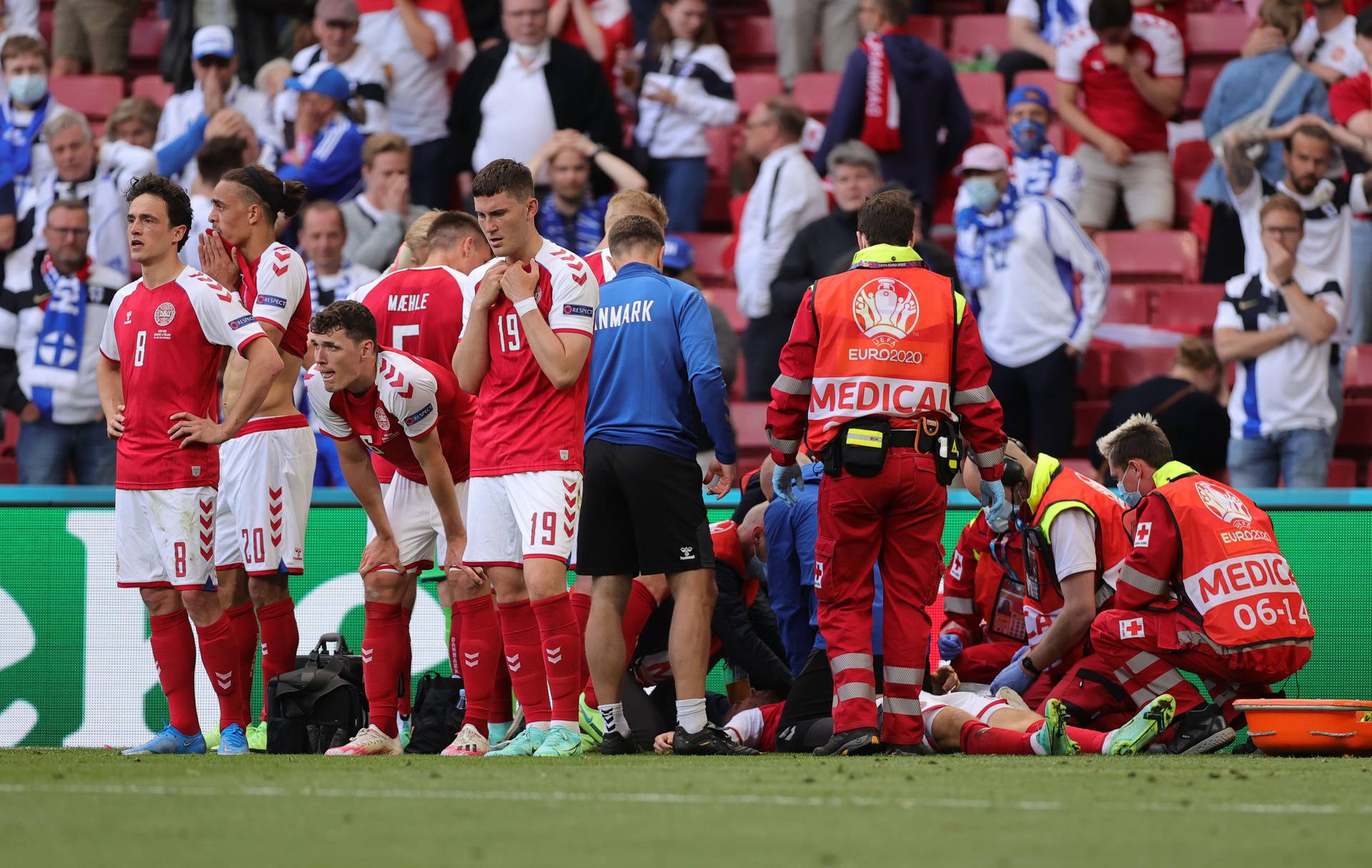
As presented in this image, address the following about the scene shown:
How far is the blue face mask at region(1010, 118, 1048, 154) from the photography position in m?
11.3

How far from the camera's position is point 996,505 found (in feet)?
23.9

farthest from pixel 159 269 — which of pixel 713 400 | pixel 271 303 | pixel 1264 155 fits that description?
pixel 1264 155

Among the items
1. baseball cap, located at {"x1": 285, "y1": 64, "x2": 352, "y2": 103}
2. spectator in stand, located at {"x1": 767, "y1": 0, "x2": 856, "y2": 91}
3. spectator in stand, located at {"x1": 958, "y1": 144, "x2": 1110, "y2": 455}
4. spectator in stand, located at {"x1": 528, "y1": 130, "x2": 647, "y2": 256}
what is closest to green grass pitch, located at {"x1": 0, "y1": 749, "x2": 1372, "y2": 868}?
spectator in stand, located at {"x1": 958, "y1": 144, "x2": 1110, "y2": 455}

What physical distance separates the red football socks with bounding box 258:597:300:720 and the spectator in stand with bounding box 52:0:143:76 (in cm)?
835

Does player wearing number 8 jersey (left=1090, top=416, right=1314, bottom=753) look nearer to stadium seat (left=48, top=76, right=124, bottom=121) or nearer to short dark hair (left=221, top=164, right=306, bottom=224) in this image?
short dark hair (left=221, top=164, right=306, bottom=224)

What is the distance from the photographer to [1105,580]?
7.97 meters

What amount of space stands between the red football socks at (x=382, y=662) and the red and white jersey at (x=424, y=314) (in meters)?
0.73

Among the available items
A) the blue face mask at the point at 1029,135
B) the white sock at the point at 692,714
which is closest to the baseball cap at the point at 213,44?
the blue face mask at the point at 1029,135

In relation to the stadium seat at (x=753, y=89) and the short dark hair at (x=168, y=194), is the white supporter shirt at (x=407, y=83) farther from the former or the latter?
the short dark hair at (x=168, y=194)

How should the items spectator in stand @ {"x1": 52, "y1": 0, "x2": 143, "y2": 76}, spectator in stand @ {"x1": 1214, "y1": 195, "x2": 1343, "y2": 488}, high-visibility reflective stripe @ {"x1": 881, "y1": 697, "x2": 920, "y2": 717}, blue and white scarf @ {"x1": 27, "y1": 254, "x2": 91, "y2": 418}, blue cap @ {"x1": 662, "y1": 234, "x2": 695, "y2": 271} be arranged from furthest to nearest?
spectator in stand @ {"x1": 52, "y1": 0, "x2": 143, "y2": 76}, blue and white scarf @ {"x1": 27, "y1": 254, "x2": 91, "y2": 418}, spectator in stand @ {"x1": 1214, "y1": 195, "x2": 1343, "y2": 488}, blue cap @ {"x1": 662, "y1": 234, "x2": 695, "y2": 271}, high-visibility reflective stripe @ {"x1": 881, "y1": 697, "x2": 920, "y2": 717}

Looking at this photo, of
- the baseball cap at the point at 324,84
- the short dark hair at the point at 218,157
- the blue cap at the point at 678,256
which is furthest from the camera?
the baseball cap at the point at 324,84

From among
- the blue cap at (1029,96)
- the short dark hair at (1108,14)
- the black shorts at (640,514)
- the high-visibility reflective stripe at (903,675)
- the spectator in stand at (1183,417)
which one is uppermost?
the short dark hair at (1108,14)

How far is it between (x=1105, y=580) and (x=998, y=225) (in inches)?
141

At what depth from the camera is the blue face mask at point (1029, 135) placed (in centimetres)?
1130
